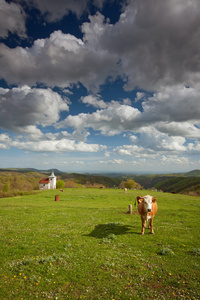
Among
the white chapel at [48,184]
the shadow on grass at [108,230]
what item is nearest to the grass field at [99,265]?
the shadow on grass at [108,230]

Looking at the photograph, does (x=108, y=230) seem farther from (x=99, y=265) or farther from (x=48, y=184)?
(x=48, y=184)

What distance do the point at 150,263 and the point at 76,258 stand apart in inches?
187

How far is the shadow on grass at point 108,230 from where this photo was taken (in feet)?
45.4

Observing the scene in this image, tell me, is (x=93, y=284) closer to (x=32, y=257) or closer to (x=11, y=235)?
(x=32, y=257)

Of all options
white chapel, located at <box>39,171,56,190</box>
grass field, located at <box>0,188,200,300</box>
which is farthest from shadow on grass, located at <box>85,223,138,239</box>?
white chapel, located at <box>39,171,56,190</box>

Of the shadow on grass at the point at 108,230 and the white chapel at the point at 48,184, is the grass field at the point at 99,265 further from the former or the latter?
the white chapel at the point at 48,184

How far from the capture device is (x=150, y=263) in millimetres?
8891

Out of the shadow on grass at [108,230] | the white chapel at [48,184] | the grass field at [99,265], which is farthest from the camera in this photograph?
the white chapel at [48,184]

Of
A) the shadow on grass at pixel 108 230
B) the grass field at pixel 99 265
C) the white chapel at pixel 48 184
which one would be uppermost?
the grass field at pixel 99 265

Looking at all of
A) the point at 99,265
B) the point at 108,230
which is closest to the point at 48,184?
the point at 108,230

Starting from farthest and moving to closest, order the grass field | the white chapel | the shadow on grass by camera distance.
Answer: the white chapel < the shadow on grass < the grass field

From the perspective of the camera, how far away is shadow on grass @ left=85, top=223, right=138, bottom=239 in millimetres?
13847

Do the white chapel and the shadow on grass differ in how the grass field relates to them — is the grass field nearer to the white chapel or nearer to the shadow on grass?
the shadow on grass

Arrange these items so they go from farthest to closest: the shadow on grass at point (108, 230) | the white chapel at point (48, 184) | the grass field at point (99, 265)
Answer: the white chapel at point (48, 184)
the shadow on grass at point (108, 230)
the grass field at point (99, 265)
